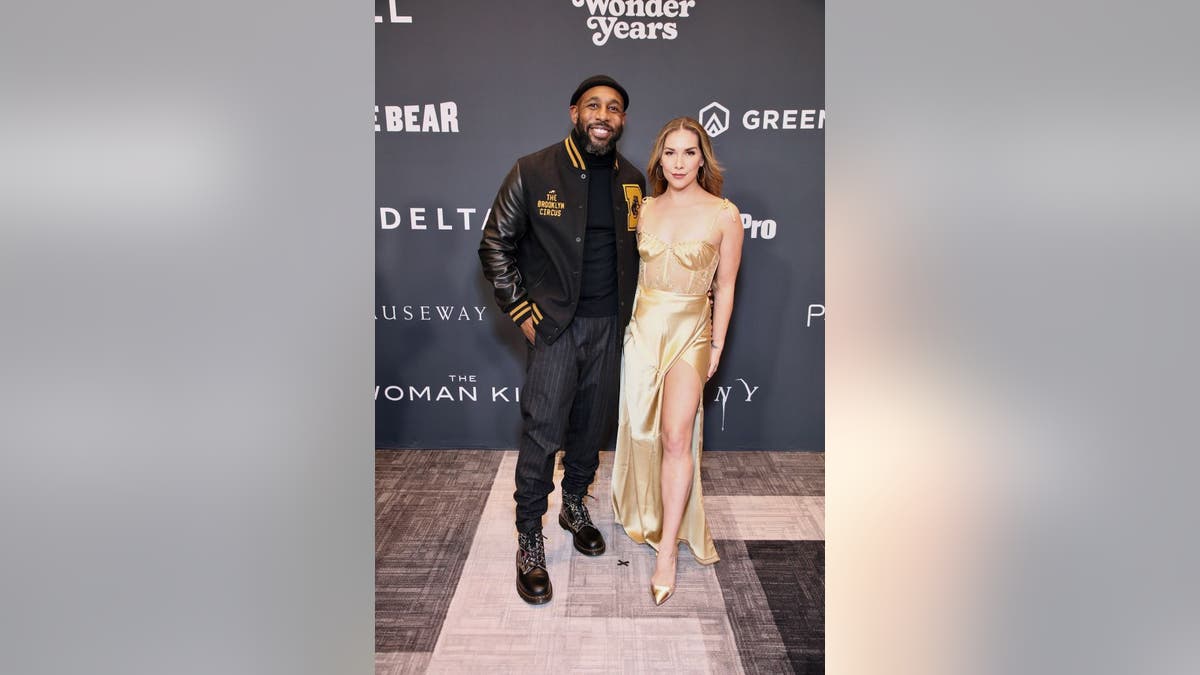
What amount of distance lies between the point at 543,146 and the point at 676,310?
160 centimetres

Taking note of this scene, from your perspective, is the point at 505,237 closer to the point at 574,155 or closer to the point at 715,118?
the point at 574,155

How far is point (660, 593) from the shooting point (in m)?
2.70

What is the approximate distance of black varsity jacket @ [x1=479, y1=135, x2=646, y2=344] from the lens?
2.80 meters

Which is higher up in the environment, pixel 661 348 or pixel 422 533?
pixel 661 348

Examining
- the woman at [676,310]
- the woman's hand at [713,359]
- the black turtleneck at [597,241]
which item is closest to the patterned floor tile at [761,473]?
the woman at [676,310]

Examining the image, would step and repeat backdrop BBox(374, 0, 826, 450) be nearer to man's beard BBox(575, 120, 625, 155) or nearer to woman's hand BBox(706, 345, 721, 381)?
man's beard BBox(575, 120, 625, 155)

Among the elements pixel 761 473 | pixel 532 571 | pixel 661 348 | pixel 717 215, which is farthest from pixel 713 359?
pixel 761 473

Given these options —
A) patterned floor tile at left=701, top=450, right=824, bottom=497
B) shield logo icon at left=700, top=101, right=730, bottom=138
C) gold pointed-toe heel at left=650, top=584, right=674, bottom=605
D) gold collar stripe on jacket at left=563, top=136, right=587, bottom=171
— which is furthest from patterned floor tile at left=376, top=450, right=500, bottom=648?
shield logo icon at left=700, top=101, right=730, bottom=138

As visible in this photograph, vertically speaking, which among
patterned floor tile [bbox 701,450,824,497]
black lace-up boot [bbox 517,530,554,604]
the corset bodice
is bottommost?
black lace-up boot [bbox 517,530,554,604]

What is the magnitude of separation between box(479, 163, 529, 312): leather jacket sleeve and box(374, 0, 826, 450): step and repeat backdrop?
125 centimetres

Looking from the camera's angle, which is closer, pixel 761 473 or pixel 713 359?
pixel 713 359

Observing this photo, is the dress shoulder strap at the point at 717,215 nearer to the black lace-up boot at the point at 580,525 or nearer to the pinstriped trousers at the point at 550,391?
the pinstriped trousers at the point at 550,391
